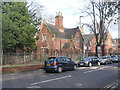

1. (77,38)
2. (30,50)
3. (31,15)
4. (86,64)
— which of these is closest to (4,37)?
(30,50)

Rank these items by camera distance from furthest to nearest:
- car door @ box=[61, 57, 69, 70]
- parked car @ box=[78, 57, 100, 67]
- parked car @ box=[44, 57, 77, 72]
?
1. parked car @ box=[78, 57, 100, 67]
2. car door @ box=[61, 57, 69, 70]
3. parked car @ box=[44, 57, 77, 72]

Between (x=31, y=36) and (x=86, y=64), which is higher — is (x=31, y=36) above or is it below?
above

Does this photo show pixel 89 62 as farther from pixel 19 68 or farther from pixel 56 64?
pixel 19 68

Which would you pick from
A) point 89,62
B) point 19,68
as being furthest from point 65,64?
point 89,62

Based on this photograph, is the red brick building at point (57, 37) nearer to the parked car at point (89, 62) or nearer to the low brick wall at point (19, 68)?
the parked car at point (89, 62)

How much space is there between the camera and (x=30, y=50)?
Result: 24875 millimetres

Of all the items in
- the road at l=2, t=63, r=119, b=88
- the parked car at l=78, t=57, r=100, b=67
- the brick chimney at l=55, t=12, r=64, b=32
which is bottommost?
the road at l=2, t=63, r=119, b=88

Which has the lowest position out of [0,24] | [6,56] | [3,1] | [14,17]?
[6,56]

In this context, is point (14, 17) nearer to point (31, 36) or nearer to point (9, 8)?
point (9, 8)

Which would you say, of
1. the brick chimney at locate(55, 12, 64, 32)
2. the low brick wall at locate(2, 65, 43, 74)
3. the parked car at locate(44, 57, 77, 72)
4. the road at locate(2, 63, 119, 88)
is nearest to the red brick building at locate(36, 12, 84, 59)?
the brick chimney at locate(55, 12, 64, 32)

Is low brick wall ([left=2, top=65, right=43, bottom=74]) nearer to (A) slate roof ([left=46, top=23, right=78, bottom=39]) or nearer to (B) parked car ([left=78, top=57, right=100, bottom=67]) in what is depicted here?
(B) parked car ([left=78, top=57, right=100, bottom=67])

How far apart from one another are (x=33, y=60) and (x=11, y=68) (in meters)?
4.52

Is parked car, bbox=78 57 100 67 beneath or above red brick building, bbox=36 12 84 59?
beneath

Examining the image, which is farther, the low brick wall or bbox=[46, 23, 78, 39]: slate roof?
bbox=[46, 23, 78, 39]: slate roof
